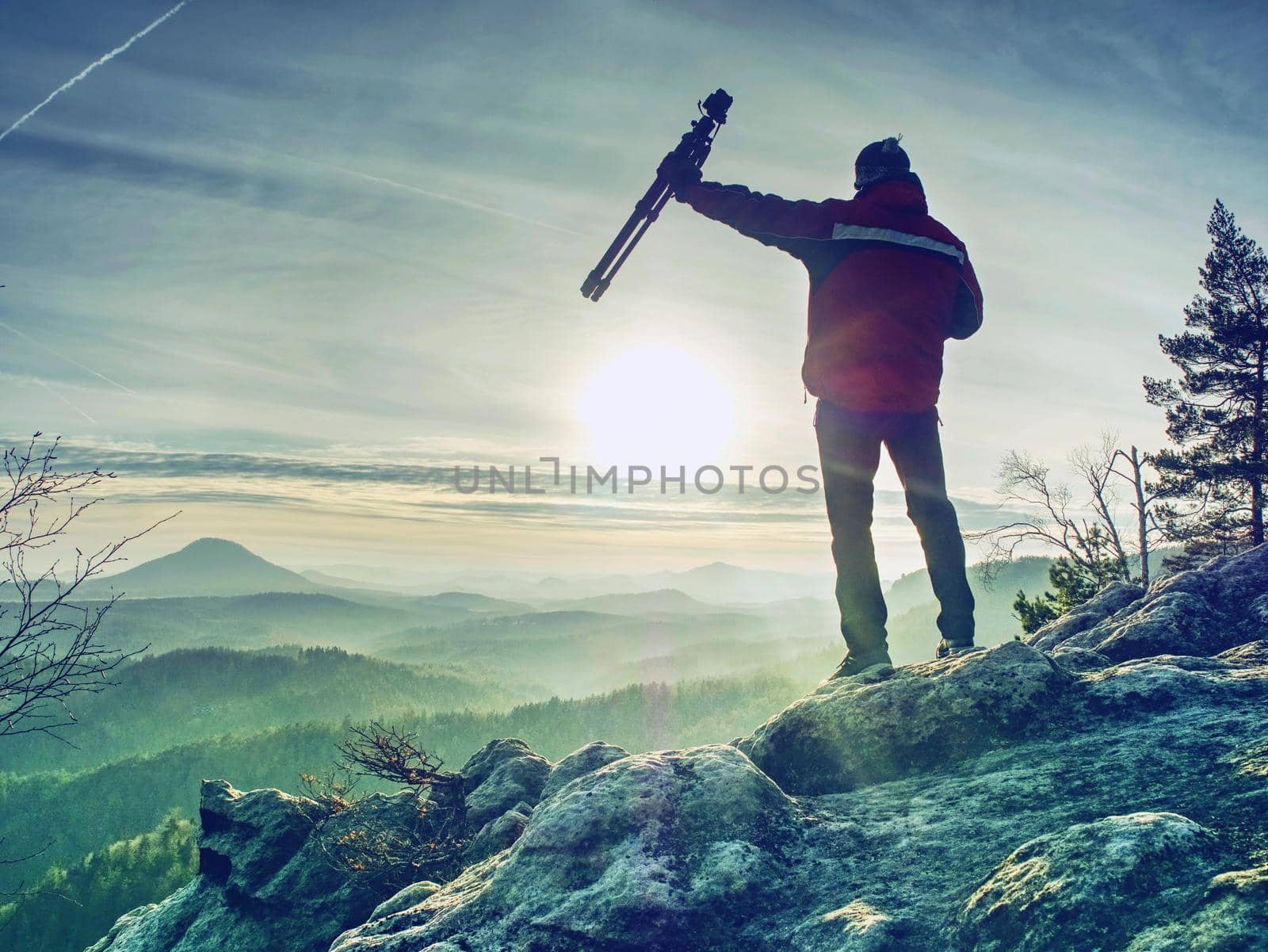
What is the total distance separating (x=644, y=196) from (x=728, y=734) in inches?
7084

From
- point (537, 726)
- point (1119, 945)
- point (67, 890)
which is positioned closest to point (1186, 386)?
point (1119, 945)

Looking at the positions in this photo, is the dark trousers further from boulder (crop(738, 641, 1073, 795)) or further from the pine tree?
the pine tree

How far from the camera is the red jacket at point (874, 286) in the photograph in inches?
245

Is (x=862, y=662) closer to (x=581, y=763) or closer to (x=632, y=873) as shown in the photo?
(x=581, y=763)

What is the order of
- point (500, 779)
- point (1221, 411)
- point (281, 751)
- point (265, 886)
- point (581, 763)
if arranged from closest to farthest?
1. point (581, 763)
2. point (265, 886)
3. point (500, 779)
4. point (1221, 411)
5. point (281, 751)

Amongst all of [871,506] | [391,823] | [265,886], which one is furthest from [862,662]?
[265,886]

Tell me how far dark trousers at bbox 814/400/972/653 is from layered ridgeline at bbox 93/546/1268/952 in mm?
746

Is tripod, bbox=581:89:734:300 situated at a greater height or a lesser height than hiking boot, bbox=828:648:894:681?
greater

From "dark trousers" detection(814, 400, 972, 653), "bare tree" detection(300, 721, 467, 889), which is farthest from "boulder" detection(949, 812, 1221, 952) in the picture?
"bare tree" detection(300, 721, 467, 889)

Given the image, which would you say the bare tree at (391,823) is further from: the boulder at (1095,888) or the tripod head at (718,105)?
the tripod head at (718,105)

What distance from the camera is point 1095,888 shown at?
2.73 metres

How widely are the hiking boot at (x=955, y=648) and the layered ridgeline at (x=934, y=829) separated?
334mm

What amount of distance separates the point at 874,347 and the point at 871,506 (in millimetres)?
1546

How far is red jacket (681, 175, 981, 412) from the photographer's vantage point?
245 inches
